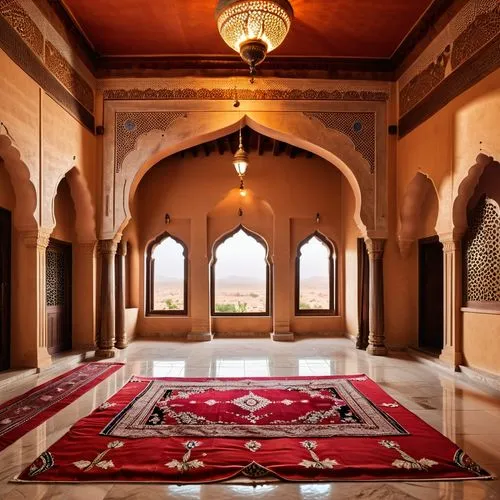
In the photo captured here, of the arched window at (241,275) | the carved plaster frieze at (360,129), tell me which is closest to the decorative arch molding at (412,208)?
the carved plaster frieze at (360,129)

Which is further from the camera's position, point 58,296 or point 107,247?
point 107,247

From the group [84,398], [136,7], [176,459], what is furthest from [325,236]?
[176,459]

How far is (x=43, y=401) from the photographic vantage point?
463 centimetres

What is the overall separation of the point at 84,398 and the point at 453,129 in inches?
218

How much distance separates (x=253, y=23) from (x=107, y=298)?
4790mm

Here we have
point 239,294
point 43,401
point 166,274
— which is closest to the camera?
point 43,401

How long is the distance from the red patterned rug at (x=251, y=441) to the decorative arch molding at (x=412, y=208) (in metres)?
3.30

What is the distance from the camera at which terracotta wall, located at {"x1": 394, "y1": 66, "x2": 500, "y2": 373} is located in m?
5.23

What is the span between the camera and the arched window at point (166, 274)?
10172 mm

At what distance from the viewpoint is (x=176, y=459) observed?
3193mm

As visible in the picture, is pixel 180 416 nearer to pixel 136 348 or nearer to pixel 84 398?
pixel 84 398

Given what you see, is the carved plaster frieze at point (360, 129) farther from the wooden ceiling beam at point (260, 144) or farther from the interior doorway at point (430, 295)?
the wooden ceiling beam at point (260, 144)

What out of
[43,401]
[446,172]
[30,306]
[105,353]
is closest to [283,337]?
[105,353]

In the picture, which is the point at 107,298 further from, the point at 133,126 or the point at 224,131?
the point at 224,131
